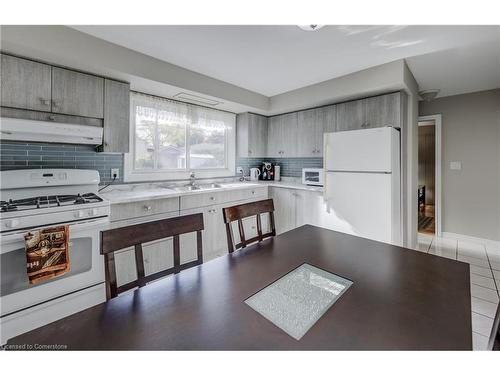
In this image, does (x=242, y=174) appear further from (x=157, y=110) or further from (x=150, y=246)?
(x=150, y=246)

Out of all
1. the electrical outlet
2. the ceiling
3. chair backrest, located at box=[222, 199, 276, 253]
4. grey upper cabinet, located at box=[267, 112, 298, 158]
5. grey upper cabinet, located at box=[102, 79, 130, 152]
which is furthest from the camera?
grey upper cabinet, located at box=[267, 112, 298, 158]

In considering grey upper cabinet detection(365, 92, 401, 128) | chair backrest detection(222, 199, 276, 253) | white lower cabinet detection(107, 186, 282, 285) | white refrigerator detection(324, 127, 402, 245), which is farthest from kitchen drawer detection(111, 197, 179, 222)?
grey upper cabinet detection(365, 92, 401, 128)

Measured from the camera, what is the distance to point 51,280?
1.69 meters

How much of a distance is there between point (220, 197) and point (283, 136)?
1644 mm

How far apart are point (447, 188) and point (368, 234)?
94.0 inches

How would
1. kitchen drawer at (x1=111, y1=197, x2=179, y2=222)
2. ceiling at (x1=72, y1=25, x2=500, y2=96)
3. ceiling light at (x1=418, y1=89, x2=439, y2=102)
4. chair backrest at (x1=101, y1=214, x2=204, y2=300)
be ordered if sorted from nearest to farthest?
1. chair backrest at (x1=101, y1=214, x2=204, y2=300)
2. ceiling at (x1=72, y1=25, x2=500, y2=96)
3. kitchen drawer at (x1=111, y1=197, x2=179, y2=222)
4. ceiling light at (x1=418, y1=89, x2=439, y2=102)

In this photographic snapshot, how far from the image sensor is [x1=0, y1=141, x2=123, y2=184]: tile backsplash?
1.99m

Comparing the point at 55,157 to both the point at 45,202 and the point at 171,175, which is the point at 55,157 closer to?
the point at 45,202

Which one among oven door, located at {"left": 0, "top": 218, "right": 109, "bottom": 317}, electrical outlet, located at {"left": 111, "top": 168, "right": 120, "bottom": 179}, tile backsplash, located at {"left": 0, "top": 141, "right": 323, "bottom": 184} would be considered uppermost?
tile backsplash, located at {"left": 0, "top": 141, "right": 323, "bottom": 184}

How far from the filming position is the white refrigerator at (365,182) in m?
2.39

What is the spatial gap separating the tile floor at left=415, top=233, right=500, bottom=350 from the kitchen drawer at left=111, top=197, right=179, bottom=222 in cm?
277

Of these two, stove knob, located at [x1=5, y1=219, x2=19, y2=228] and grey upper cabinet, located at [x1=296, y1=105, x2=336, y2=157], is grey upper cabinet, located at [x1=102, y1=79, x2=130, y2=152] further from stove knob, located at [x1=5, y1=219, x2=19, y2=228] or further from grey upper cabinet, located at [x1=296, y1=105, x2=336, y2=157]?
grey upper cabinet, located at [x1=296, y1=105, x2=336, y2=157]

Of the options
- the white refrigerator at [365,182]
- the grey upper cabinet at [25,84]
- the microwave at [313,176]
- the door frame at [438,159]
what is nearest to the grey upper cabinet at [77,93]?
the grey upper cabinet at [25,84]
